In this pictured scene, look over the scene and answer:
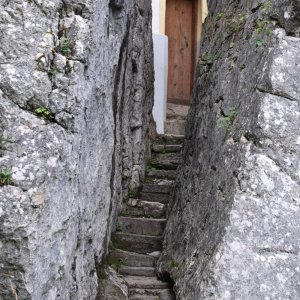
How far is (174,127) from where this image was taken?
10.2 meters

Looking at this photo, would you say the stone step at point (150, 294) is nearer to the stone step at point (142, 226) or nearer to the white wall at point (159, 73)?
the stone step at point (142, 226)

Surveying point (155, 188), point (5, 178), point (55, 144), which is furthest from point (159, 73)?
point (5, 178)

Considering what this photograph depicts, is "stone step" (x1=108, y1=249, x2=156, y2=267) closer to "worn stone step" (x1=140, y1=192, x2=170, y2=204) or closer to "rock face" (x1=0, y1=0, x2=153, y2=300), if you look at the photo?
"rock face" (x1=0, y1=0, x2=153, y2=300)

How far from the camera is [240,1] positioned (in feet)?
20.8

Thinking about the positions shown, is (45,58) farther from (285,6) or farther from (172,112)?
(172,112)

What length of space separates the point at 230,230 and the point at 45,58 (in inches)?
74.2

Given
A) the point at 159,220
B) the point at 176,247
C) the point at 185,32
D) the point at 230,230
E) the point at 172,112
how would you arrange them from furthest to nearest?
1. the point at 185,32
2. the point at 172,112
3. the point at 159,220
4. the point at 176,247
5. the point at 230,230

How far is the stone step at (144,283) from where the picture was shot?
18.8ft

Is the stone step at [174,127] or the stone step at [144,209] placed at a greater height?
the stone step at [174,127]

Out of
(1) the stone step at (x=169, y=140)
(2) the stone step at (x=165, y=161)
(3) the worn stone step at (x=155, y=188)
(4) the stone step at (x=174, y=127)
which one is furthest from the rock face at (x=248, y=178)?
(4) the stone step at (x=174, y=127)

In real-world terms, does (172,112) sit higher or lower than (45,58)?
lower

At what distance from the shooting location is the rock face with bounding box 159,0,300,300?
4047mm

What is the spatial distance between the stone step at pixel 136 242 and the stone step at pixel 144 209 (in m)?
0.51

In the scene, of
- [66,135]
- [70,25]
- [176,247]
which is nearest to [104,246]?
[176,247]
